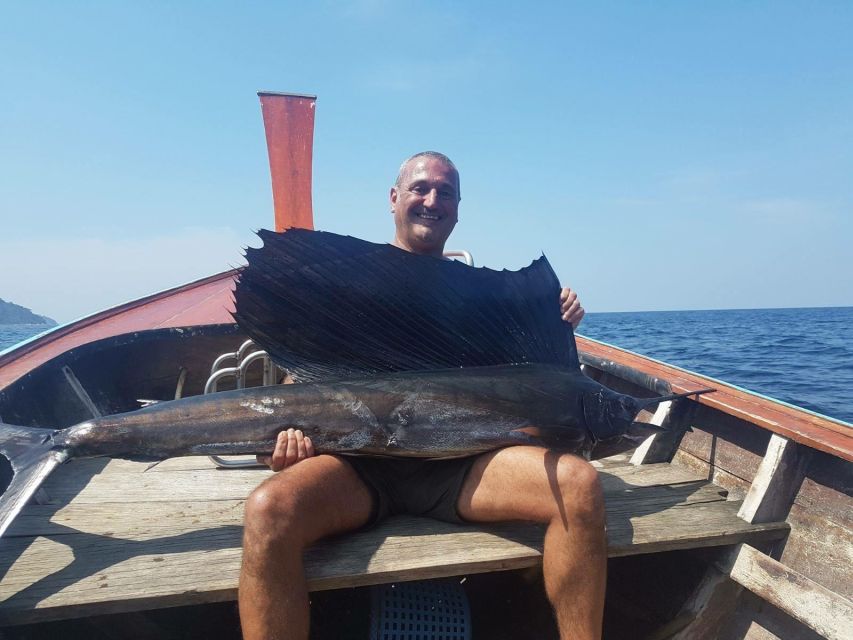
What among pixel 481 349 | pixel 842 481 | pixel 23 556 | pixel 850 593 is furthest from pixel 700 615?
pixel 23 556

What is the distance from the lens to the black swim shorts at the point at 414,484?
1.80m

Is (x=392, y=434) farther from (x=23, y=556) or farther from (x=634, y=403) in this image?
(x=23, y=556)

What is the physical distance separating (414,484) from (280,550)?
58 cm

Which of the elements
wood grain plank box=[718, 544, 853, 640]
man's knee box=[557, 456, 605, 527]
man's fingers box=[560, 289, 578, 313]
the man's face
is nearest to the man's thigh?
man's knee box=[557, 456, 605, 527]

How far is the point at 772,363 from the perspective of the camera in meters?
11.7

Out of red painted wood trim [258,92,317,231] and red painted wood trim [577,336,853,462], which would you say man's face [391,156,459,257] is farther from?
red painted wood trim [258,92,317,231]

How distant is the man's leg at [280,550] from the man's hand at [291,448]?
0.29 feet

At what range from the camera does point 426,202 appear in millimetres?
2361

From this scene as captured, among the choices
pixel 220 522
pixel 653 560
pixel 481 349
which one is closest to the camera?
pixel 220 522

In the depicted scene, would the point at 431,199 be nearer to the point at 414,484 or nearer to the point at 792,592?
the point at 414,484

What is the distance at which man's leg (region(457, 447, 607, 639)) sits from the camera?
59.4 inches

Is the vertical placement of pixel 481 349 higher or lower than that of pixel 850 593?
higher

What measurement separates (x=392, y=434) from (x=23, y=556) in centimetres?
115

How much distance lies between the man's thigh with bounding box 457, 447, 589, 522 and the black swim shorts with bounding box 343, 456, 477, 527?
44 millimetres
